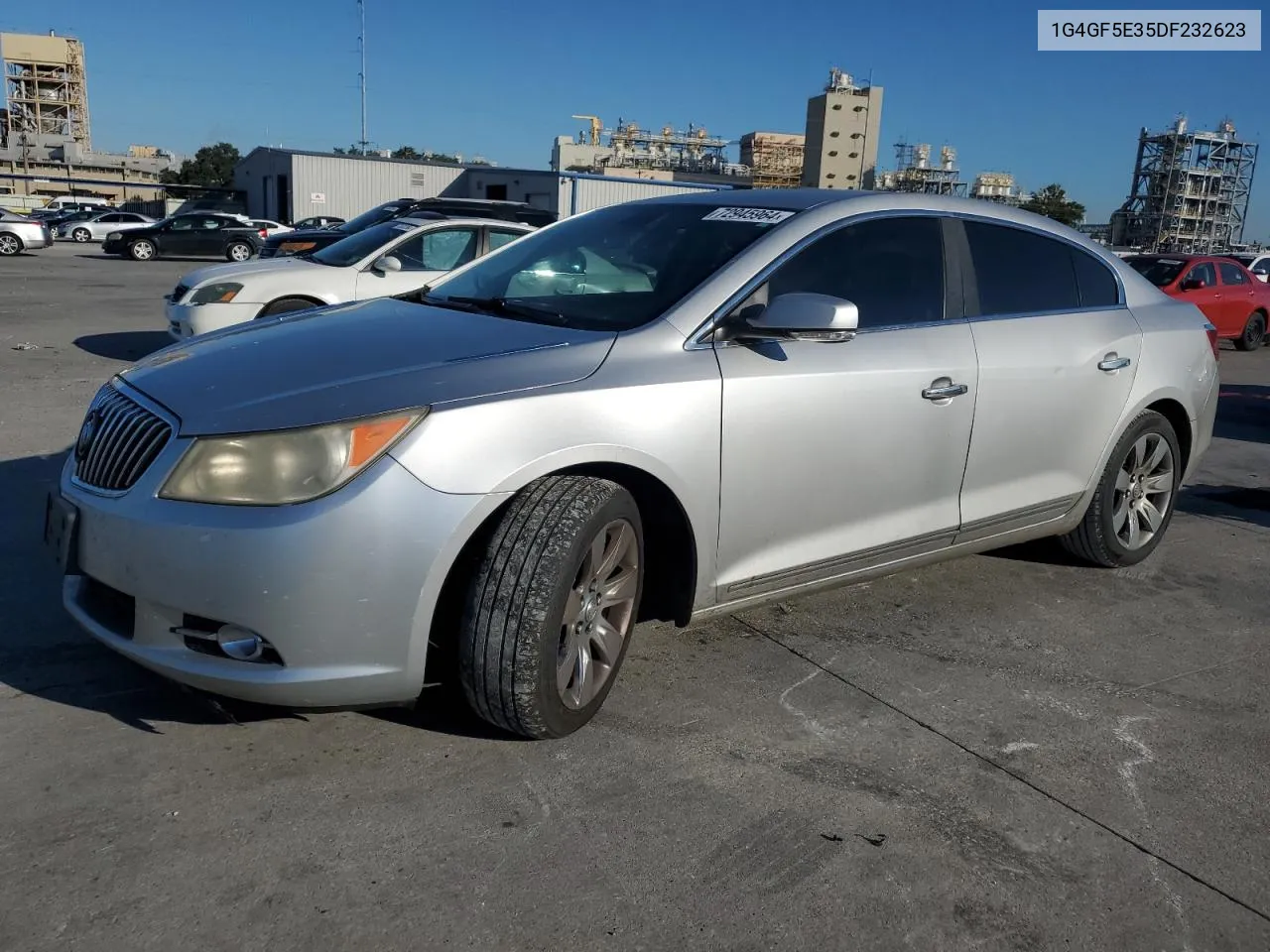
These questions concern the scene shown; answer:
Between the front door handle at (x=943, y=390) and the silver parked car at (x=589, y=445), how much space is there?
0.01 metres

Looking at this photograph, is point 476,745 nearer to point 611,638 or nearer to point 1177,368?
point 611,638

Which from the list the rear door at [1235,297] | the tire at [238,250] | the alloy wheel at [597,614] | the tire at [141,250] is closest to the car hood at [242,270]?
the alloy wheel at [597,614]

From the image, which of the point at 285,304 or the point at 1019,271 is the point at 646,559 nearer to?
the point at 1019,271

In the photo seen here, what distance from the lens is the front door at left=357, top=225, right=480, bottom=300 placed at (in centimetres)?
912

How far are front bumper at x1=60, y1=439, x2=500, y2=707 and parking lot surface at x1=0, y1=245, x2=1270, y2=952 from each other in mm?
303

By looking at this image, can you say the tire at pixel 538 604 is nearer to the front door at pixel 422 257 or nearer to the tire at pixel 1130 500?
the tire at pixel 1130 500

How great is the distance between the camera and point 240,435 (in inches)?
101

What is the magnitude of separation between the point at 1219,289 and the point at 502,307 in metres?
16.5

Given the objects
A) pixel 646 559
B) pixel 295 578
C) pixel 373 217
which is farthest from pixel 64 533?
pixel 373 217

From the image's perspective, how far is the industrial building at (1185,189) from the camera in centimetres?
7312

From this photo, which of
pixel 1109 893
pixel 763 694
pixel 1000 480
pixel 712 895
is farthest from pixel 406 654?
pixel 1000 480

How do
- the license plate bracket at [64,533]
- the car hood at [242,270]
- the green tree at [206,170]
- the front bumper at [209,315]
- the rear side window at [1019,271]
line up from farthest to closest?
the green tree at [206,170]
the car hood at [242,270]
the front bumper at [209,315]
the rear side window at [1019,271]
the license plate bracket at [64,533]

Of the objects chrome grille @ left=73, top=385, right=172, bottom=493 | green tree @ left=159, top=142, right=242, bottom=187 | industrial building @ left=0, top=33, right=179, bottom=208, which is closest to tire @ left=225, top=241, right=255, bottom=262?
chrome grille @ left=73, top=385, right=172, bottom=493

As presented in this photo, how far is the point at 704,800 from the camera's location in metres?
2.77
